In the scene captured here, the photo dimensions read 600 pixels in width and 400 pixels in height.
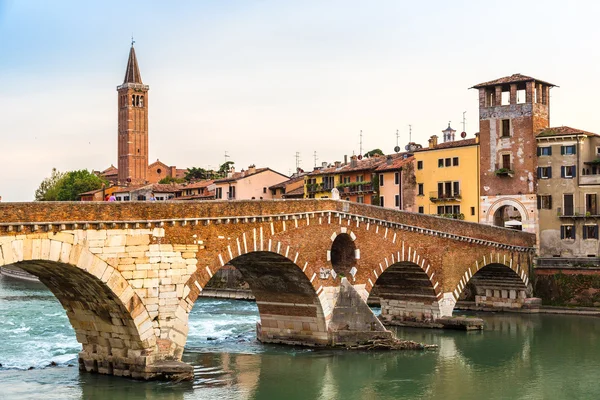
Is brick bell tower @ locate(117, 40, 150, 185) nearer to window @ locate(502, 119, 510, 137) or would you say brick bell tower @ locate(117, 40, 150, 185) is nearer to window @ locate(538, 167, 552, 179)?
window @ locate(502, 119, 510, 137)

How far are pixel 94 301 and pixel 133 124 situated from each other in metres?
84.1

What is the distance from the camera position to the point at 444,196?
4559 centimetres

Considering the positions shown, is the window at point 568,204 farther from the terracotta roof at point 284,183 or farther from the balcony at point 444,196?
the terracotta roof at point 284,183

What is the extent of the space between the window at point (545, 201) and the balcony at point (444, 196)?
4114 millimetres

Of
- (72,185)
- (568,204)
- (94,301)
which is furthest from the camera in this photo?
(72,185)

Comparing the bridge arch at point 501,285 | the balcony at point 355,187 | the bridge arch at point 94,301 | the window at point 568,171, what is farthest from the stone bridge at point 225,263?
the balcony at point 355,187

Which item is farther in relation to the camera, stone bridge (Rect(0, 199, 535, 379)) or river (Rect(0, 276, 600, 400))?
river (Rect(0, 276, 600, 400))

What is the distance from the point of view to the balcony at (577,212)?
41.6 meters

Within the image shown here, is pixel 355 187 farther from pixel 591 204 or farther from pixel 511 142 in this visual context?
pixel 591 204

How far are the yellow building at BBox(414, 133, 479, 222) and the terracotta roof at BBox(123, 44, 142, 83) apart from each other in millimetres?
62555

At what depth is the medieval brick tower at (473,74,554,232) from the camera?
4284 centimetres

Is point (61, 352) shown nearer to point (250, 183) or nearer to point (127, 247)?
point (127, 247)

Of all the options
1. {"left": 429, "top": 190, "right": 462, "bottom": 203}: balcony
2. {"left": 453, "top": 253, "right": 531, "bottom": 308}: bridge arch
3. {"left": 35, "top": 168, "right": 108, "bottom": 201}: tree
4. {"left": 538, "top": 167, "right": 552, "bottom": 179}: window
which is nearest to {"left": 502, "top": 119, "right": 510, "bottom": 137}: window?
{"left": 538, "top": 167, "right": 552, "bottom": 179}: window

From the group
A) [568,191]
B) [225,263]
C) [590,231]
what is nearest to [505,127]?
[568,191]
